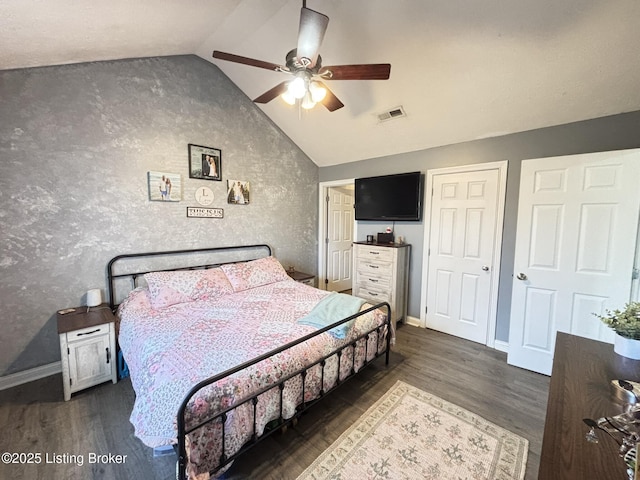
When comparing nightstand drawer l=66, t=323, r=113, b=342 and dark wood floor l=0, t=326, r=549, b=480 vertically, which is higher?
nightstand drawer l=66, t=323, r=113, b=342

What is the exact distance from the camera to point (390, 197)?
12.5 ft

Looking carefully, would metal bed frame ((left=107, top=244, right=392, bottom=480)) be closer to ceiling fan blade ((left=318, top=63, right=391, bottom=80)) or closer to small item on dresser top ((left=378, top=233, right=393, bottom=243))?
small item on dresser top ((left=378, top=233, right=393, bottom=243))

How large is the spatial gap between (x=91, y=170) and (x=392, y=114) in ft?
10.7

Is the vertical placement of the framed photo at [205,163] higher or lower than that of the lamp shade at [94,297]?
higher

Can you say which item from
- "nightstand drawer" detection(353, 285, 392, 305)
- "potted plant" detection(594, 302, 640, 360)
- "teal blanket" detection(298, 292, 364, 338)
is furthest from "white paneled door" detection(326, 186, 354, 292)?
"potted plant" detection(594, 302, 640, 360)

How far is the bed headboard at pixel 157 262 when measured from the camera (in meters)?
2.75

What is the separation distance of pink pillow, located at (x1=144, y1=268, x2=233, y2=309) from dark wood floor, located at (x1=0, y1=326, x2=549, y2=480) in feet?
2.62

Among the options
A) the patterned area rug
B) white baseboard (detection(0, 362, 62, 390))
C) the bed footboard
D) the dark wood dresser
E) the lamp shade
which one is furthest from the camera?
the lamp shade

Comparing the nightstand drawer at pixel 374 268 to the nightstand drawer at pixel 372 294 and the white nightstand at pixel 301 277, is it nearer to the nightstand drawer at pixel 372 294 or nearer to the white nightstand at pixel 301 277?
the nightstand drawer at pixel 372 294

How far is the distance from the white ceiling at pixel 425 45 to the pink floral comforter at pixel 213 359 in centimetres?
220

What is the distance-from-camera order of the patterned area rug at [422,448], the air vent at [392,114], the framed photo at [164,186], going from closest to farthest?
the patterned area rug at [422,448] < the framed photo at [164,186] < the air vent at [392,114]

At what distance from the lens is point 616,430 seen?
2.90ft

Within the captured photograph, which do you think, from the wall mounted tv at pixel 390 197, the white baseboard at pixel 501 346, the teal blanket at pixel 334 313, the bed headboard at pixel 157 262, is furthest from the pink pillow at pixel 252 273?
the white baseboard at pixel 501 346

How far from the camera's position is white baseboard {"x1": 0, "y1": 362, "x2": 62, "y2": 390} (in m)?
2.26
